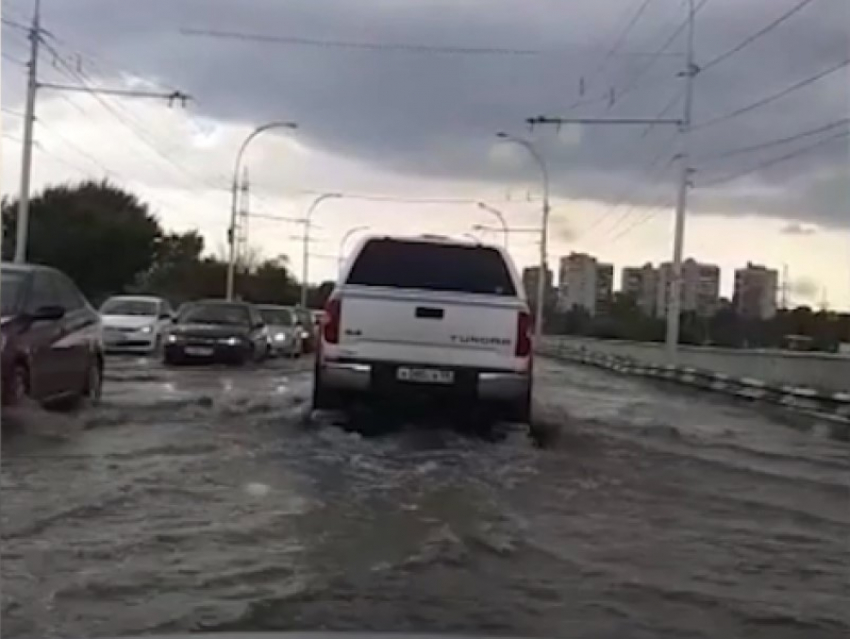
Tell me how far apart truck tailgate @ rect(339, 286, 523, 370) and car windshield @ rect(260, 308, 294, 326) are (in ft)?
84.8

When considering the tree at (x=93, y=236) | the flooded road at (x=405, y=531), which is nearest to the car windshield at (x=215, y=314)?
the flooded road at (x=405, y=531)

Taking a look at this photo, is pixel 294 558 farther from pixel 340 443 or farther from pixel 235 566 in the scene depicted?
pixel 340 443

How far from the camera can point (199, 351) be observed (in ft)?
99.8

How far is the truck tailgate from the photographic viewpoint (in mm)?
14695

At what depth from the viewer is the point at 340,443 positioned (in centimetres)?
1387

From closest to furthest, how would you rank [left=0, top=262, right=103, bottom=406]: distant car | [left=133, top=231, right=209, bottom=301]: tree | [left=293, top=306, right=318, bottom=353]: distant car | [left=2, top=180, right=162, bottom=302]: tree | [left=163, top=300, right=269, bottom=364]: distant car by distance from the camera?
[left=0, top=262, right=103, bottom=406]: distant car, [left=163, top=300, right=269, bottom=364]: distant car, [left=293, top=306, right=318, bottom=353]: distant car, [left=2, top=180, right=162, bottom=302]: tree, [left=133, top=231, right=209, bottom=301]: tree

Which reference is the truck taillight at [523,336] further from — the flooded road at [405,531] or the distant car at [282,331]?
the distant car at [282,331]

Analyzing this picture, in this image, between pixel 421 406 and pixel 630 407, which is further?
pixel 630 407

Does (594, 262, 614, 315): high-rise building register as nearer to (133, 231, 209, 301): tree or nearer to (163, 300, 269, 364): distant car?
(133, 231, 209, 301): tree

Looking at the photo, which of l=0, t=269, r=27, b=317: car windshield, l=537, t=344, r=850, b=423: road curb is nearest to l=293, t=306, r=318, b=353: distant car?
l=537, t=344, r=850, b=423: road curb

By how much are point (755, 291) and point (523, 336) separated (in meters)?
60.7

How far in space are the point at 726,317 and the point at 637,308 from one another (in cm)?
808

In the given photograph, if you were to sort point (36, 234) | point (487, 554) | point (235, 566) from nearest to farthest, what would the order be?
point (235, 566) → point (487, 554) → point (36, 234)

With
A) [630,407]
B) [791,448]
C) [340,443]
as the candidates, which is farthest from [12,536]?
[630,407]
